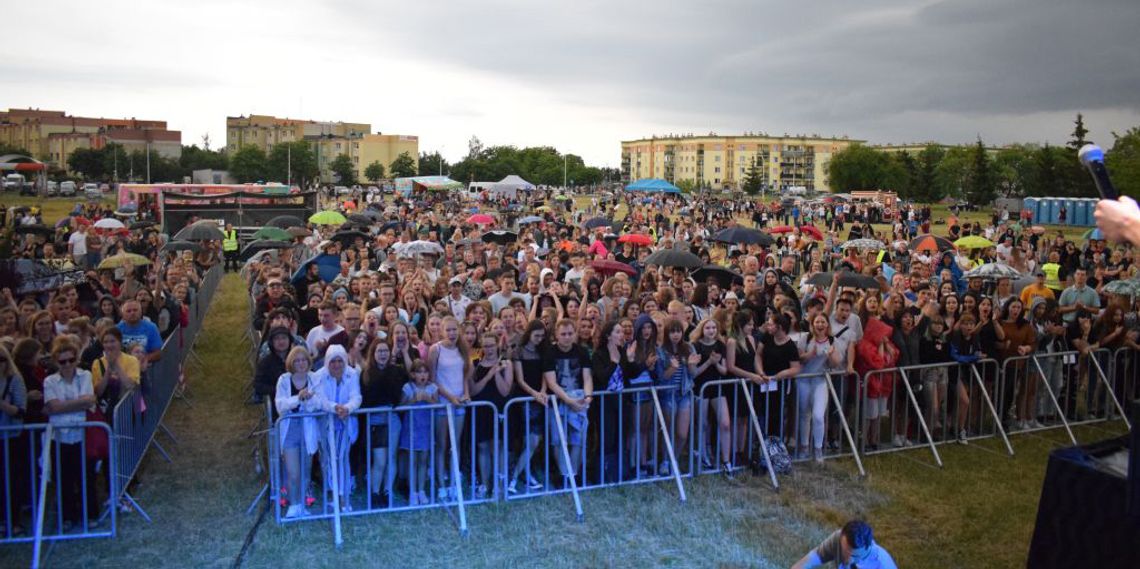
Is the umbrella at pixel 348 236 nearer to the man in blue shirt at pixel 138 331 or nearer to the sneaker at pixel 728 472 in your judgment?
the man in blue shirt at pixel 138 331

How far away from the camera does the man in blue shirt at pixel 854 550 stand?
499 centimetres

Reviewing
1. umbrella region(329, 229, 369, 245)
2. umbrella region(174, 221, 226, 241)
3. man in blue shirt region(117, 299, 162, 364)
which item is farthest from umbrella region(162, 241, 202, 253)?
man in blue shirt region(117, 299, 162, 364)

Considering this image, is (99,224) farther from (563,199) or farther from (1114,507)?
(563,199)

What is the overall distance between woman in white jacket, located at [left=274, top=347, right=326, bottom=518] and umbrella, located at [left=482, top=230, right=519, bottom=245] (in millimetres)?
12838

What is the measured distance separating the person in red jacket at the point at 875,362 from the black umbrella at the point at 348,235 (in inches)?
403

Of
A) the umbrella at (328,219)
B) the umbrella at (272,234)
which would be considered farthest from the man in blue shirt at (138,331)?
the umbrella at (328,219)

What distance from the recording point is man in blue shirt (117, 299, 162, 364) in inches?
347

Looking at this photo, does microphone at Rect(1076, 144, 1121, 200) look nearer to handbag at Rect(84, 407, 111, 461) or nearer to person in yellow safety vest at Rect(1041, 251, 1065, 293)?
handbag at Rect(84, 407, 111, 461)

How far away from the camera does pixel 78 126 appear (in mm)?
143000

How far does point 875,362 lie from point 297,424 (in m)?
5.62

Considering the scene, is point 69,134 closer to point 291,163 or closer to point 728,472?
point 291,163

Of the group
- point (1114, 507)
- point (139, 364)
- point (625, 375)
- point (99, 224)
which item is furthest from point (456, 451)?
point (99, 224)

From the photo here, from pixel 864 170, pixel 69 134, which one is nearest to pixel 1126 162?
pixel 864 170

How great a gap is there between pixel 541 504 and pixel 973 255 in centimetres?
1753
